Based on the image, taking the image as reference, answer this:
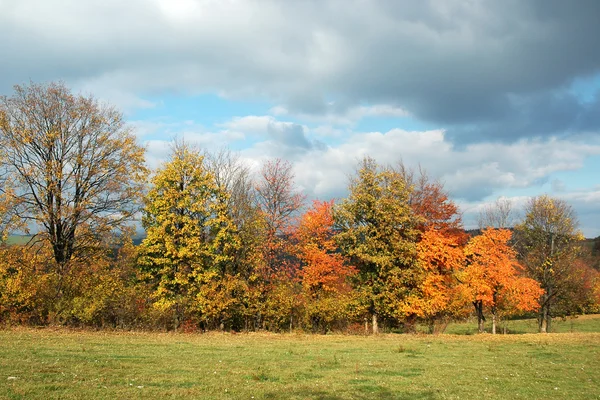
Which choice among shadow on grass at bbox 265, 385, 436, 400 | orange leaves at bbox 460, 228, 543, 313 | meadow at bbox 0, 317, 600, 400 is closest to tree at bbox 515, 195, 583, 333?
orange leaves at bbox 460, 228, 543, 313

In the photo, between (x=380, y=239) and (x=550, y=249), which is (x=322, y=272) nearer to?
(x=380, y=239)

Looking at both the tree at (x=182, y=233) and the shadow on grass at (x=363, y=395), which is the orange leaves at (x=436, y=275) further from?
the shadow on grass at (x=363, y=395)

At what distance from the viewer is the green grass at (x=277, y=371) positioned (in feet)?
39.0

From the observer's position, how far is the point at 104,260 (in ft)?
117

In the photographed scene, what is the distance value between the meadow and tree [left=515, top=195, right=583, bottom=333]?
28.8 m

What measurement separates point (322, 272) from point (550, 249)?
99.2 feet

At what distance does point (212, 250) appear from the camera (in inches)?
1555

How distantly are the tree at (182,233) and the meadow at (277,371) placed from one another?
13.3m

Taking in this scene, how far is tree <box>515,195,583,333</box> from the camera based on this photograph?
1992 inches

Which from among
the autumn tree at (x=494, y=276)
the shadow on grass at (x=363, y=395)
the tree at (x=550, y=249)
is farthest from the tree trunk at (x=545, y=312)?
the shadow on grass at (x=363, y=395)

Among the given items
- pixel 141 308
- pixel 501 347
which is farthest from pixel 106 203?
pixel 501 347

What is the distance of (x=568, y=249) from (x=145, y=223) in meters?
47.8

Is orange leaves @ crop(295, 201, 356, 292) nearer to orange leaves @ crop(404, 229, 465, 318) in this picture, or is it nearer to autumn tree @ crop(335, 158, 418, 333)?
autumn tree @ crop(335, 158, 418, 333)

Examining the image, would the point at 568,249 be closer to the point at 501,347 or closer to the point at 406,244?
the point at 406,244
